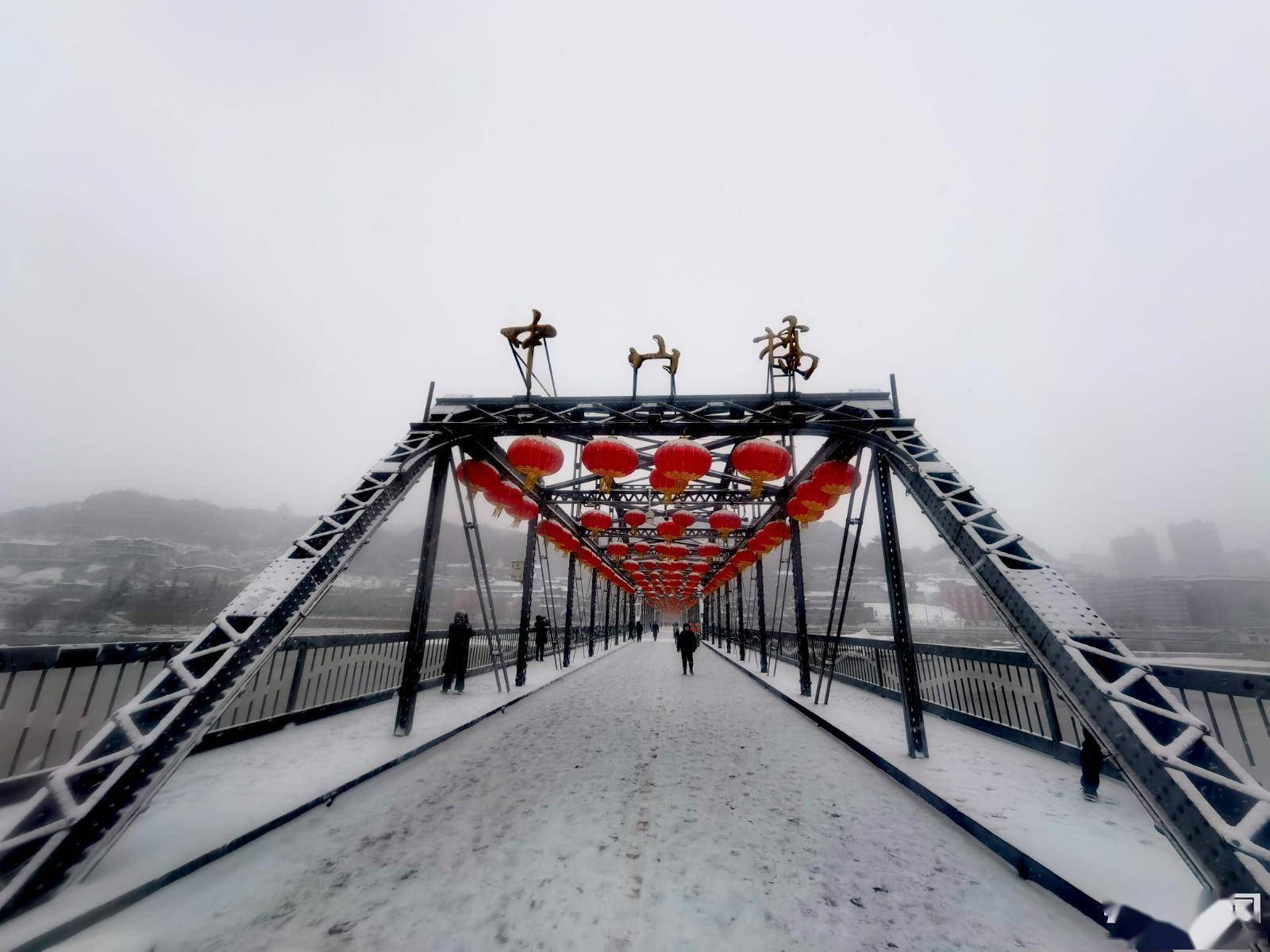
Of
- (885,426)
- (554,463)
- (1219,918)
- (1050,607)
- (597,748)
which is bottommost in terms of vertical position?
(597,748)

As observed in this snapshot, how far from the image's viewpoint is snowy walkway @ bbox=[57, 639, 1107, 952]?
3.02 meters

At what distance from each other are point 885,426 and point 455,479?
741cm

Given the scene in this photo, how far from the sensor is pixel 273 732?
22.9ft

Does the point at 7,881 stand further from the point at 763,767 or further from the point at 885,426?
the point at 885,426

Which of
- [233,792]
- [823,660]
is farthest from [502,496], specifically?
[823,660]

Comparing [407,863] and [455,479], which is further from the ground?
[455,479]

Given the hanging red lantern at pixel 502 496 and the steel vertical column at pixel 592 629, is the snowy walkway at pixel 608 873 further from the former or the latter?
the steel vertical column at pixel 592 629

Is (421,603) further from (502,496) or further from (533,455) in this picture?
(533,455)

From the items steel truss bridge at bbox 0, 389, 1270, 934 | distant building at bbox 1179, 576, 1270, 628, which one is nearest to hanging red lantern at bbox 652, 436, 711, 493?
steel truss bridge at bbox 0, 389, 1270, 934

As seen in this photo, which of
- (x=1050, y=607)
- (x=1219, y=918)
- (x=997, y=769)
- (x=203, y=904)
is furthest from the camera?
(x=997, y=769)

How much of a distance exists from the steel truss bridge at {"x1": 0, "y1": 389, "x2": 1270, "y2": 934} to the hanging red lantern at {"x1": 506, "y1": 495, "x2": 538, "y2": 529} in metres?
0.71

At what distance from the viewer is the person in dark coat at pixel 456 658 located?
11.6 m

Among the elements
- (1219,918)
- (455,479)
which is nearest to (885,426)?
(1219,918)

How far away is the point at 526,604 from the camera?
14117mm
